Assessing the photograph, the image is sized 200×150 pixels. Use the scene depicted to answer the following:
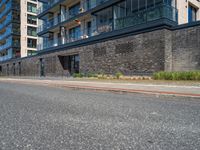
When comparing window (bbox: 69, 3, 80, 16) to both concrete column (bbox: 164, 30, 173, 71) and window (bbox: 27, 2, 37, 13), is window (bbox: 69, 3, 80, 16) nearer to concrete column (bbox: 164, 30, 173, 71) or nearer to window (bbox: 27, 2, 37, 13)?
concrete column (bbox: 164, 30, 173, 71)

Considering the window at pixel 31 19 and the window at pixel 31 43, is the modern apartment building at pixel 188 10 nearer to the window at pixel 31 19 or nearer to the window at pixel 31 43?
the window at pixel 31 43

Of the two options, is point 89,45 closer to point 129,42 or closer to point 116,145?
point 129,42

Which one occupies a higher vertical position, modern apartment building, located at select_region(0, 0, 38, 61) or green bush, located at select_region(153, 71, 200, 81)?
modern apartment building, located at select_region(0, 0, 38, 61)

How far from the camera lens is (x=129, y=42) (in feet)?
63.6

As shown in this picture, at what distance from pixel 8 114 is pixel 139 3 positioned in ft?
67.0

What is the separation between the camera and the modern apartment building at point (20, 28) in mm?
50438

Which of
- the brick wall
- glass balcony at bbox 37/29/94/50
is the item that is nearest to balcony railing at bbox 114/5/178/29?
the brick wall

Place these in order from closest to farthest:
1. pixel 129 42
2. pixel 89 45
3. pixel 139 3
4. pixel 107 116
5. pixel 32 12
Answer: pixel 107 116, pixel 129 42, pixel 139 3, pixel 89 45, pixel 32 12

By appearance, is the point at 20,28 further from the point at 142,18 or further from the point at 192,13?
the point at 192,13

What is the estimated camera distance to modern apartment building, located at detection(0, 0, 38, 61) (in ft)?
165

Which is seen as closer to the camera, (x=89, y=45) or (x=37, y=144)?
(x=37, y=144)

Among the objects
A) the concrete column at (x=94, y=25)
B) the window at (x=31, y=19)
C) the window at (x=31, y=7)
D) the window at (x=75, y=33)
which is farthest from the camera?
the window at (x=31, y=7)

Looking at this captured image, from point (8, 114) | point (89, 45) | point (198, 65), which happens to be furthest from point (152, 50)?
point (8, 114)

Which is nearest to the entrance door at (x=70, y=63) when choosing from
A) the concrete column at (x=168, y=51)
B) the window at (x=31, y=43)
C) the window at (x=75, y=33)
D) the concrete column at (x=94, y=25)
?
the window at (x=75, y=33)
